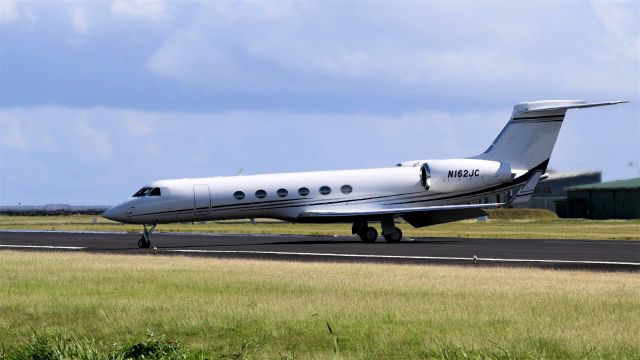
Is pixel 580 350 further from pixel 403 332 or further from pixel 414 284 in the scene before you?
pixel 414 284

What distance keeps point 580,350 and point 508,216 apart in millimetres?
99332

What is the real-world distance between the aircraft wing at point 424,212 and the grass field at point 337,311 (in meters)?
20.1

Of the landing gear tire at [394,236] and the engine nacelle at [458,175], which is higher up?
the engine nacelle at [458,175]

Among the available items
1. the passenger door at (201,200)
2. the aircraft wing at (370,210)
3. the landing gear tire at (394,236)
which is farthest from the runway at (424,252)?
the landing gear tire at (394,236)

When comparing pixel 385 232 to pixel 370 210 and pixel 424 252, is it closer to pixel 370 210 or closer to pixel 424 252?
pixel 370 210

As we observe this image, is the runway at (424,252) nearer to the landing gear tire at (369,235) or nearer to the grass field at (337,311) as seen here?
the landing gear tire at (369,235)

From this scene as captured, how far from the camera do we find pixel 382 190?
48312mm

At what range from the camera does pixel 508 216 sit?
111 m

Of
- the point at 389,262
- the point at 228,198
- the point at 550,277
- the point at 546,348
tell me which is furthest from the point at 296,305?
the point at 228,198

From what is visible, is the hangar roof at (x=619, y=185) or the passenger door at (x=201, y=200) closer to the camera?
the passenger door at (x=201, y=200)

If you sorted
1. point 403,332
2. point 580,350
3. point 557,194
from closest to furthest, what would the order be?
point 580,350
point 403,332
point 557,194

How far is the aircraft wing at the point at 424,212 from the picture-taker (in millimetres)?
46625

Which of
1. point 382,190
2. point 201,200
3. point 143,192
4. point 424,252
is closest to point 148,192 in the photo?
point 143,192

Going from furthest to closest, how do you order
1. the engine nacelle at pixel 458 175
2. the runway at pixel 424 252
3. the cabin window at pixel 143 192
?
the engine nacelle at pixel 458 175 < the cabin window at pixel 143 192 < the runway at pixel 424 252
